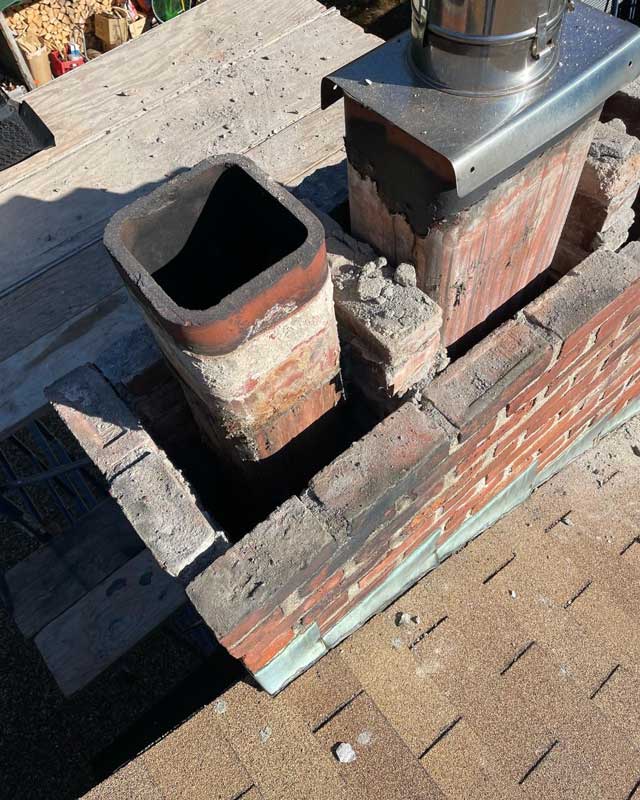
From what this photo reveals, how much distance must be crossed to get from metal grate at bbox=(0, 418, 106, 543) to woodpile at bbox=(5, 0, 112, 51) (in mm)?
5275

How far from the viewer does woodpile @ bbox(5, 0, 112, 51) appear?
7801mm

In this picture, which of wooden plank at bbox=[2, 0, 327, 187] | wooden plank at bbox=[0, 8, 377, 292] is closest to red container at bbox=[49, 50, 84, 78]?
wooden plank at bbox=[2, 0, 327, 187]

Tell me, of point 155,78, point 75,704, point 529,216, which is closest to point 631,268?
point 529,216

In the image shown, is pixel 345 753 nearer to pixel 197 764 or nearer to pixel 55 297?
pixel 197 764

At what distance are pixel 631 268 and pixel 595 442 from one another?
1.17 m

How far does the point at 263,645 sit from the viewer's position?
190 centimetres

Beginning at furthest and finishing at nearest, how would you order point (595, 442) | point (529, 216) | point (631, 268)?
point (595, 442), point (631, 268), point (529, 216)

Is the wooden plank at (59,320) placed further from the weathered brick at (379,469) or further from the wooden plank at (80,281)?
the weathered brick at (379,469)

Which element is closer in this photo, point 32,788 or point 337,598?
point 337,598

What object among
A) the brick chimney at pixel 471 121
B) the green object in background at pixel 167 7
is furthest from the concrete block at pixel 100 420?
the green object in background at pixel 167 7

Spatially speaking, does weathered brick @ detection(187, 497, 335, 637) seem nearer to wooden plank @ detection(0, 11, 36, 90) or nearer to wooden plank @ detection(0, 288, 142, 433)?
wooden plank @ detection(0, 288, 142, 433)

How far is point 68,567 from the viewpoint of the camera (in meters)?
4.20

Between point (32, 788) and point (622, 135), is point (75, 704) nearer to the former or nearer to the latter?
point (32, 788)

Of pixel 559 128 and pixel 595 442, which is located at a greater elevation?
pixel 559 128
